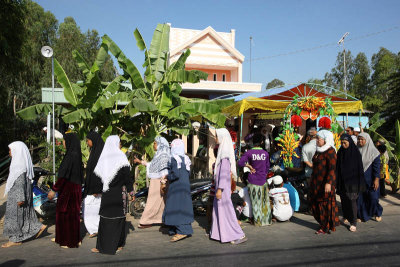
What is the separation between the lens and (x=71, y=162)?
5.17 m

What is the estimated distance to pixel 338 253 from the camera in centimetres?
492

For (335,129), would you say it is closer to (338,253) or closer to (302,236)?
(302,236)

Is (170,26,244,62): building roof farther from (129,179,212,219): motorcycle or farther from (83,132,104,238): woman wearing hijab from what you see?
(83,132,104,238): woman wearing hijab

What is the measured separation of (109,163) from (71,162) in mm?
666

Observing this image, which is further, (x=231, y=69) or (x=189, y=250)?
(x=231, y=69)

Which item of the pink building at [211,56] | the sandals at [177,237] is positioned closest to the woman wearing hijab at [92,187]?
the sandals at [177,237]

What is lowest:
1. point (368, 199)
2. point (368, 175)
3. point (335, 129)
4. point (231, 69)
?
point (368, 199)

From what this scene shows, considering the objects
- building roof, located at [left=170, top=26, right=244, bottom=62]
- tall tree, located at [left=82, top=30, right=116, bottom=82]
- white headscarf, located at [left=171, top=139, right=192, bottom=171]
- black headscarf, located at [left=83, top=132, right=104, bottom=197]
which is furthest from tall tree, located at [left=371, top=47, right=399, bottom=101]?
black headscarf, located at [left=83, top=132, right=104, bottom=197]

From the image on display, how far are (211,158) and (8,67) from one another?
785 cm

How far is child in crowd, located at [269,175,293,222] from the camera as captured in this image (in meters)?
6.63

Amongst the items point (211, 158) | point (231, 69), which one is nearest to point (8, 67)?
point (211, 158)

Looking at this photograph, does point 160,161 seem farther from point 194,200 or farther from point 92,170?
point 194,200

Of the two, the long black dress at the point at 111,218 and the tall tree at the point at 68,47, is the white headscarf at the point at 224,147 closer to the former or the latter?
the long black dress at the point at 111,218

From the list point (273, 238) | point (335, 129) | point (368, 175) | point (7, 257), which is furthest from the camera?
point (335, 129)
